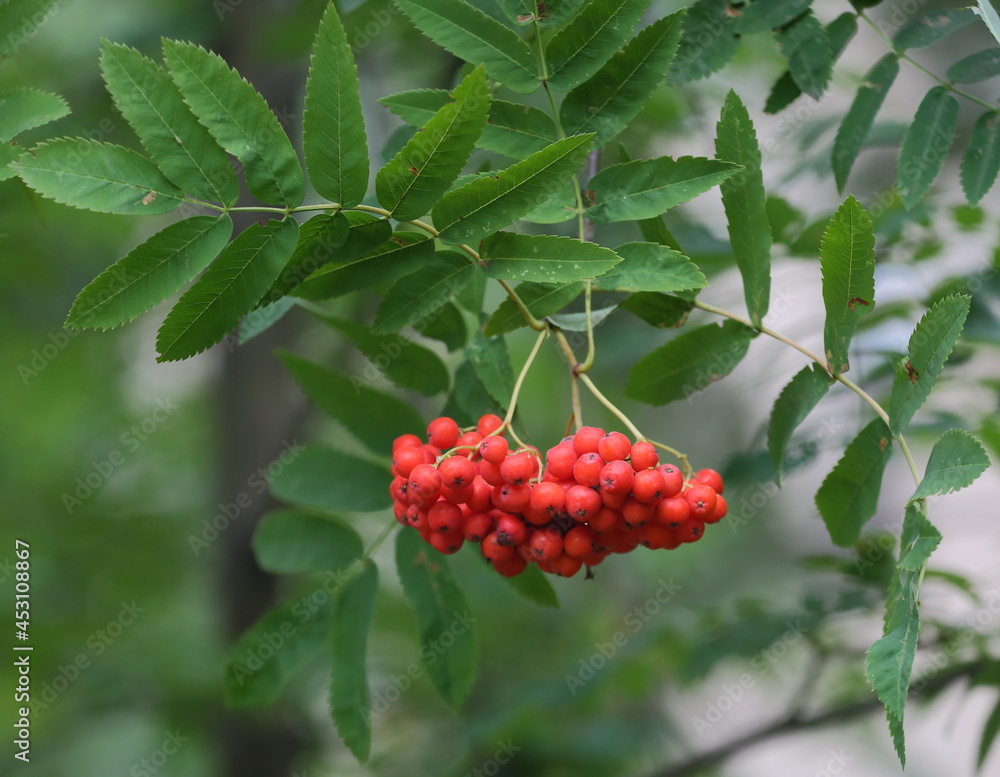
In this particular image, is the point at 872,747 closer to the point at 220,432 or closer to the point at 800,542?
the point at 800,542

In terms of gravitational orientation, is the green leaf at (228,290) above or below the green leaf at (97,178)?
below

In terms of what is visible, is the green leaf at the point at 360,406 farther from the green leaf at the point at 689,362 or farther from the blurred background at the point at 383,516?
the green leaf at the point at 689,362

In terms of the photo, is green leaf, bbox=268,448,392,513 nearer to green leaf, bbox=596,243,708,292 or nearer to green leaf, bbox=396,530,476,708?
green leaf, bbox=396,530,476,708

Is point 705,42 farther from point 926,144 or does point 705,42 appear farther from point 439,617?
point 439,617

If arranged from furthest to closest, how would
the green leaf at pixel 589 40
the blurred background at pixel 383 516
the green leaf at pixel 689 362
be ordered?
the blurred background at pixel 383 516 → the green leaf at pixel 689 362 → the green leaf at pixel 589 40

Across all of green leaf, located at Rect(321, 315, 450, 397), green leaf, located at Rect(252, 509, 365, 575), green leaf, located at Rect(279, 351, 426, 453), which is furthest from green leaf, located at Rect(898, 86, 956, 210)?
green leaf, located at Rect(252, 509, 365, 575)

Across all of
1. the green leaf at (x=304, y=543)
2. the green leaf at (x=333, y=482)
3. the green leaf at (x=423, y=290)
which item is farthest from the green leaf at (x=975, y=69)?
the green leaf at (x=304, y=543)

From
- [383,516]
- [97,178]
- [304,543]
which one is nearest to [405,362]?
[304,543]

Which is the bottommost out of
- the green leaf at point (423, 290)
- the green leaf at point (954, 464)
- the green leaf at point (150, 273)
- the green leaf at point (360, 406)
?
the green leaf at point (360, 406)

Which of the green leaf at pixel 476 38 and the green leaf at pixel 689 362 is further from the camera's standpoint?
the green leaf at pixel 689 362
